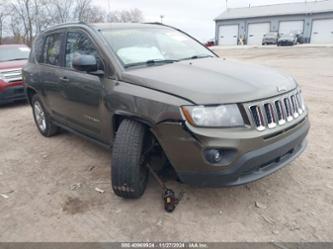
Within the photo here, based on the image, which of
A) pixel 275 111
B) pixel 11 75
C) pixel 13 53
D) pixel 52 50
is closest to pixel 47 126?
pixel 52 50

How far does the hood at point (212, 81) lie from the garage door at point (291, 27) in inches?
1890

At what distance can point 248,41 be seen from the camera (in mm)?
52125

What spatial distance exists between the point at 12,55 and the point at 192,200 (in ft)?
26.8

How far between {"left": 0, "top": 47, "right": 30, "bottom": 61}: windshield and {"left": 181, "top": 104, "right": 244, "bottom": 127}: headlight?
8.08 m

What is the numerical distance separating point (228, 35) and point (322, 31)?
1508cm

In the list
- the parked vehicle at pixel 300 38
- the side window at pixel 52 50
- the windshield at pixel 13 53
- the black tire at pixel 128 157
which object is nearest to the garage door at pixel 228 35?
the parked vehicle at pixel 300 38

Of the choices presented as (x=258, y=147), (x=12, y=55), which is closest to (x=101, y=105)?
(x=258, y=147)

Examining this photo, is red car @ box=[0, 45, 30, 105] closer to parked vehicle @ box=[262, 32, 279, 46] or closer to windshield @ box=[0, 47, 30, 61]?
windshield @ box=[0, 47, 30, 61]

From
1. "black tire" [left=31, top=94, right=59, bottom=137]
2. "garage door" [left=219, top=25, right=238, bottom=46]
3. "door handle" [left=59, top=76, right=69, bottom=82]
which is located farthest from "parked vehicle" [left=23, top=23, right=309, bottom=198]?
"garage door" [left=219, top=25, right=238, bottom=46]

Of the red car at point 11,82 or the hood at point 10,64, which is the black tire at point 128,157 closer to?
the red car at point 11,82

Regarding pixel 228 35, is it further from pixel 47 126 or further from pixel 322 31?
pixel 47 126

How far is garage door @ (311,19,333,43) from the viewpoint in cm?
4512

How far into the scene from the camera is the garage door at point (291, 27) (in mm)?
47094

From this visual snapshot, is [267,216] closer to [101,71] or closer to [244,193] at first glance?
[244,193]
